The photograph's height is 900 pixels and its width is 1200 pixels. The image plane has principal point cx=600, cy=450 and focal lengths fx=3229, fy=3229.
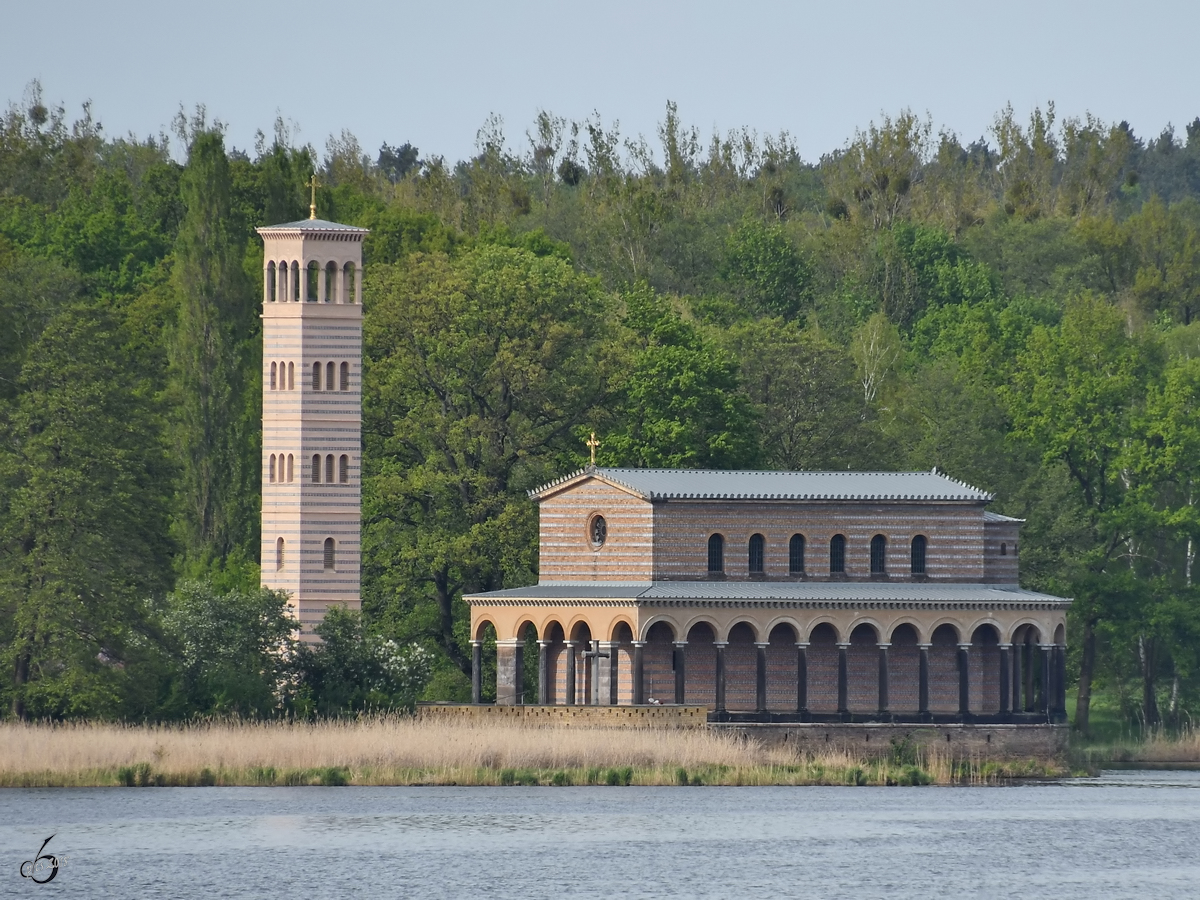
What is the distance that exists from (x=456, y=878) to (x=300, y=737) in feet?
60.1

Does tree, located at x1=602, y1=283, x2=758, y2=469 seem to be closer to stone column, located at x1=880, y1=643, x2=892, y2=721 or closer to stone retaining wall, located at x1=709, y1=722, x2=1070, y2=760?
stone column, located at x1=880, y1=643, x2=892, y2=721

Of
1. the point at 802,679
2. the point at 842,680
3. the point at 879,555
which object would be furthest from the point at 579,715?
the point at 879,555

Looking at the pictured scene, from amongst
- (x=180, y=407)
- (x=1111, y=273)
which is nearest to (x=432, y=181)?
(x=1111, y=273)

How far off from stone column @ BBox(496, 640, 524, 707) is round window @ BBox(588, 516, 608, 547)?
3945 millimetres

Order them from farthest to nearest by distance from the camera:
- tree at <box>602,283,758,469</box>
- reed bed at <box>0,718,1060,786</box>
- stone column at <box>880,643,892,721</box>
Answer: tree at <box>602,283,758,469</box>
stone column at <box>880,643,892,721</box>
reed bed at <box>0,718,1060,786</box>

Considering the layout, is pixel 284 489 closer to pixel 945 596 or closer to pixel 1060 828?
pixel 945 596

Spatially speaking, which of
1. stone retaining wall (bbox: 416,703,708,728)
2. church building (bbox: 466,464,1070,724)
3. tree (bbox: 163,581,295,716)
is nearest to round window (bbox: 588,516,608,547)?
church building (bbox: 466,464,1070,724)

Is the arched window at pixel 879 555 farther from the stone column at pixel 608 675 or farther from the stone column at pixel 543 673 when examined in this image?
the stone column at pixel 543 673

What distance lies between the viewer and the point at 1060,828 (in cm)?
7706

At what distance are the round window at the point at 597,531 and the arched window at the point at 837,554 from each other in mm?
6799

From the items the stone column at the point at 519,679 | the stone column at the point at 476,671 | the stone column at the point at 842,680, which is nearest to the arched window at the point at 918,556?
the stone column at the point at 842,680

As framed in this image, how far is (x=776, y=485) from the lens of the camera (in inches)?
3784

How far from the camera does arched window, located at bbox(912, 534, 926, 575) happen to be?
3812 inches

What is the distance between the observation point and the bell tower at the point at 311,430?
314 ft
